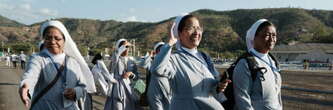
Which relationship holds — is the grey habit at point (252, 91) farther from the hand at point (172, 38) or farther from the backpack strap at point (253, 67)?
the hand at point (172, 38)

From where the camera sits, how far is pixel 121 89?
6137 millimetres

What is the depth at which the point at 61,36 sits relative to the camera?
10.4 ft

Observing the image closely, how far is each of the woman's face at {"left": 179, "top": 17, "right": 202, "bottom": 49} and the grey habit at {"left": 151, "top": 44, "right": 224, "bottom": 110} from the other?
0.08m

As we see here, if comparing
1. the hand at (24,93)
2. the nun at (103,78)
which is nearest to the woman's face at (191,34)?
the hand at (24,93)

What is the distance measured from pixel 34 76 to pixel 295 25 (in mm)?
164986

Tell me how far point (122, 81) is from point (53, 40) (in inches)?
125

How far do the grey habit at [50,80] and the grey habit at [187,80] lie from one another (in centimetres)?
75

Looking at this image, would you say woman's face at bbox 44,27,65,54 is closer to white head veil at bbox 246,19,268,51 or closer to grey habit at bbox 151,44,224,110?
grey habit at bbox 151,44,224,110

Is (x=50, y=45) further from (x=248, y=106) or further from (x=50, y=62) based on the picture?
(x=248, y=106)

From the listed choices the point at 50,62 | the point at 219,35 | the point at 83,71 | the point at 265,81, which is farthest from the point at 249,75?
the point at 219,35

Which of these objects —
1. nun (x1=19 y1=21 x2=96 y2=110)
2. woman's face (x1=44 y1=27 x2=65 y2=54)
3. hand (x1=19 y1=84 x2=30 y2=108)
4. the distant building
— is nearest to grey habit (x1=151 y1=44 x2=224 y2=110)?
nun (x1=19 y1=21 x2=96 y2=110)

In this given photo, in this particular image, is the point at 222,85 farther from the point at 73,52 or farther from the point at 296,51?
the point at 296,51

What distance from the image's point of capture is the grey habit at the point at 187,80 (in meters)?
2.86

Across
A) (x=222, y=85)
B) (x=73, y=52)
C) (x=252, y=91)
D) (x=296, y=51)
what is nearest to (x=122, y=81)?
(x=73, y=52)
